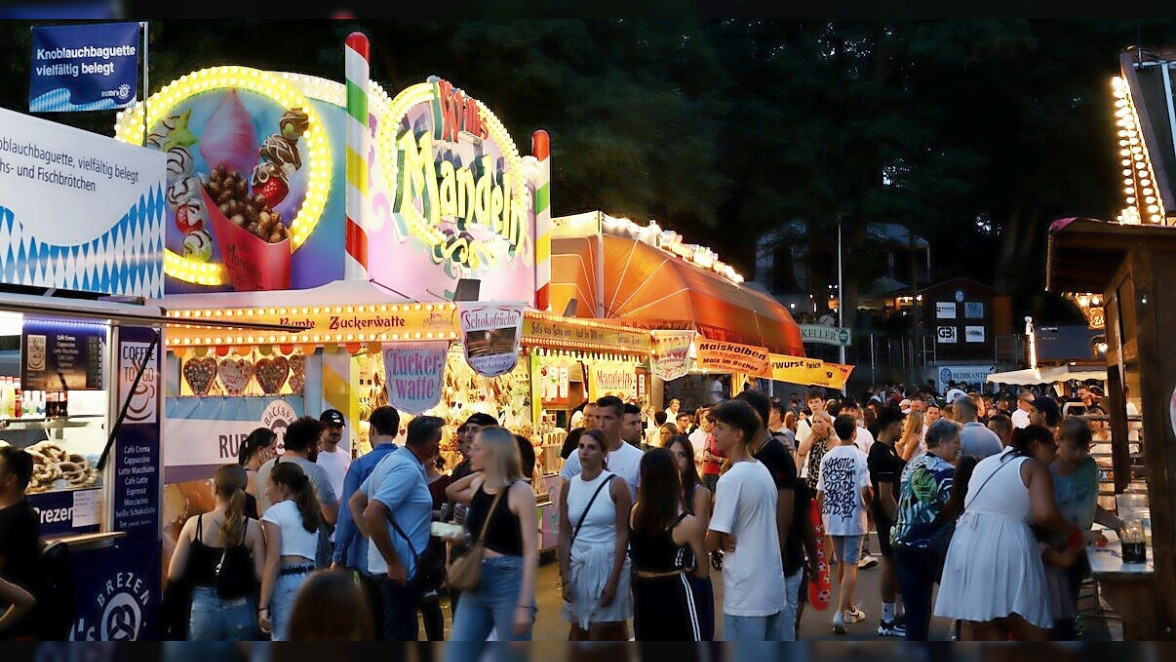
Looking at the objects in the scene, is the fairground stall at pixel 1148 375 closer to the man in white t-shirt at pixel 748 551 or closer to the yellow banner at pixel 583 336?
the man in white t-shirt at pixel 748 551

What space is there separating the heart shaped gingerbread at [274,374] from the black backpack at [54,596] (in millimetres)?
6372

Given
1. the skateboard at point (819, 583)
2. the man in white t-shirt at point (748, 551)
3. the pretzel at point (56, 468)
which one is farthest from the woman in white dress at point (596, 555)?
the pretzel at point (56, 468)

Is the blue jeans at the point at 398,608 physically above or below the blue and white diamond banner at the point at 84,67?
below

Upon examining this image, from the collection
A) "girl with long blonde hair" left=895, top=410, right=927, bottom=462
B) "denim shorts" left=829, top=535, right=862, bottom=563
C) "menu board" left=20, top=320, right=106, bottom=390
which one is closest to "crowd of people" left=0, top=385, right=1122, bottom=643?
"menu board" left=20, top=320, right=106, bottom=390

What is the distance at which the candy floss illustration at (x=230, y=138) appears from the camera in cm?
1377

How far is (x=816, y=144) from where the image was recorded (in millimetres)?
38938

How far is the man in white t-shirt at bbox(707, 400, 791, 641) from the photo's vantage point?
605cm

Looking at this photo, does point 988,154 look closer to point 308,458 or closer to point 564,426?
point 564,426

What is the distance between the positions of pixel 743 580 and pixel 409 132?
31.4ft

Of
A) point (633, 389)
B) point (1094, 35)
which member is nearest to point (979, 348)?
point (1094, 35)

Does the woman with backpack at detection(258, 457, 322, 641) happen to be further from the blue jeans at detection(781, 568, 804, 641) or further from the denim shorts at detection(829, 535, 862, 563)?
the denim shorts at detection(829, 535, 862, 563)

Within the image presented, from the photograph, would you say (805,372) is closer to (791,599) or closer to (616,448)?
(616,448)

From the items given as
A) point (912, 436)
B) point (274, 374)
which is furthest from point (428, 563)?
point (274, 374)

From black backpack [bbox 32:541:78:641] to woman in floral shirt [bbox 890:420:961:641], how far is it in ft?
→ 17.9
